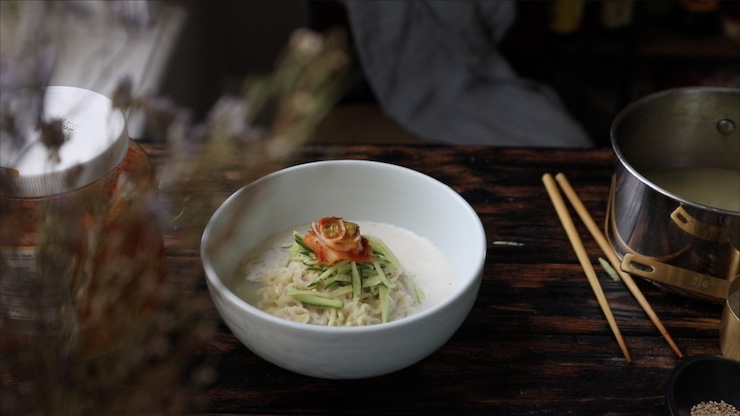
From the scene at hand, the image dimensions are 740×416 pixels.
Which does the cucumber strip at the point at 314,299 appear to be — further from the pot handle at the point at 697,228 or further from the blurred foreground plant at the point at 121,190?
the pot handle at the point at 697,228

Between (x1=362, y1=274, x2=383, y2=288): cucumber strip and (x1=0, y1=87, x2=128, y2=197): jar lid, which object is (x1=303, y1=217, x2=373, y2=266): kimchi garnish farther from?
(x1=0, y1=87, x2=128, y2=197): jar lid

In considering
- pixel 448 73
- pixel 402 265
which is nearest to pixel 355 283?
pixel 402 265

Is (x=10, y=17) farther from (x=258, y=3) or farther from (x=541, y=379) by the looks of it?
(x=258, y=3)

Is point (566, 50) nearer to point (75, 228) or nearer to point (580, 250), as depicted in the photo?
point (580, 250)

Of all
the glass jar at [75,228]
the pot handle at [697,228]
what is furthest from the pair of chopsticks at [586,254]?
the glass jar at [75,228]

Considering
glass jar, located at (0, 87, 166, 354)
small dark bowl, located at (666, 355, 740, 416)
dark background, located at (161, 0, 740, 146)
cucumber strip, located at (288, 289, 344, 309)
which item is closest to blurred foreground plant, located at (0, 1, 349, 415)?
glass jar, located at (0, 87, 166, 354)

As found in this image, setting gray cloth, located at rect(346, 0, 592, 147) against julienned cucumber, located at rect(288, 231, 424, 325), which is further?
gray cloth, located at rect(346, 0, 592, 147)

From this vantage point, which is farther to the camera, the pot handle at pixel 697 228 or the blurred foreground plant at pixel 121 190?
the pot handle at pixel 697 228

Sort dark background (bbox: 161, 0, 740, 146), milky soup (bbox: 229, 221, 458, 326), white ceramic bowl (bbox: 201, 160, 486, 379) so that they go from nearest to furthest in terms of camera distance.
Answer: white ceramic bowl (bbox: 201, 160, 486, 379)
milky soup (bbox: 229, 221, 458, 326)
dark background (bbox: 161, 0, 740, 146)
